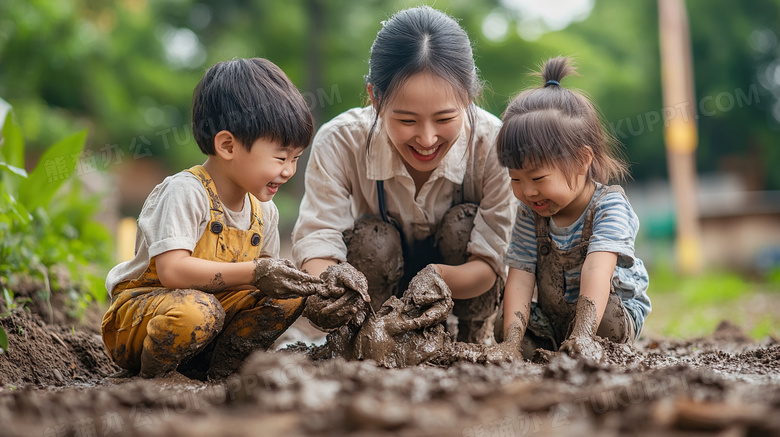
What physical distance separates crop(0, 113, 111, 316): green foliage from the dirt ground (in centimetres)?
97

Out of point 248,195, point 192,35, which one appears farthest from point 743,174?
point 248,195

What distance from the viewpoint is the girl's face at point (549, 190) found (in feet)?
7.86

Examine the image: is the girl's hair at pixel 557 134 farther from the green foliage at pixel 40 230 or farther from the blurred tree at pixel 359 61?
the blurred tree at pixel 359 61

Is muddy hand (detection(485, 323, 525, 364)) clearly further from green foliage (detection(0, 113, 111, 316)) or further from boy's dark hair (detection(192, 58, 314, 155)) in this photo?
green foliage (detection(0, 113, 111, 316))

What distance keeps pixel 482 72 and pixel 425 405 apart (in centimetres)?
1071

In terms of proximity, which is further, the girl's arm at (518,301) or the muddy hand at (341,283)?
the girl's arm at (518,301)

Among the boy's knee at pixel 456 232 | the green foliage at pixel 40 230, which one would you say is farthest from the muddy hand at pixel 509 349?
the green foliage at pixel 40 230

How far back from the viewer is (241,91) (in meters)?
2.28

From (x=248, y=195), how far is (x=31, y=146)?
8.89 m

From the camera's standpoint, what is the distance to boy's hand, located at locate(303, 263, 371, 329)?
7.31 feet

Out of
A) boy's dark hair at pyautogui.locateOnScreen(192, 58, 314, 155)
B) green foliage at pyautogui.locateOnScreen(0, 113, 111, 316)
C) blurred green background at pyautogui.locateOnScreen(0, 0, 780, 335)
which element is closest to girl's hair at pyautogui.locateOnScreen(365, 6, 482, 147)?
boy's dark hair at pyautogui.locateOnScreen(192, 58, 314, 155)

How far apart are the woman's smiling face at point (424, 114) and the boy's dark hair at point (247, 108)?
32 centimetres

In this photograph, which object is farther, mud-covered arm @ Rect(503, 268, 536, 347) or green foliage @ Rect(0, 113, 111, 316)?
green foliage @ Rect(0, 113, 111, 316)

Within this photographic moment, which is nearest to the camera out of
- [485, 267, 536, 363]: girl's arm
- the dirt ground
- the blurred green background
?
the dirt ground
